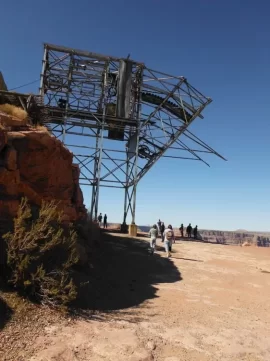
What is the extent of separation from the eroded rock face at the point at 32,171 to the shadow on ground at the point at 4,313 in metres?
2.26

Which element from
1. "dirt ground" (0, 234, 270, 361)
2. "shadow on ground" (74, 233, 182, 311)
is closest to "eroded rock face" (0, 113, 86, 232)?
"shadow on ground" (74, 233, 182, 311)

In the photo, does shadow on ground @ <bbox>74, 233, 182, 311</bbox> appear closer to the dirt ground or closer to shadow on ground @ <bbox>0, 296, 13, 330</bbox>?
the dirt ground

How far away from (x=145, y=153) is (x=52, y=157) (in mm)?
17966

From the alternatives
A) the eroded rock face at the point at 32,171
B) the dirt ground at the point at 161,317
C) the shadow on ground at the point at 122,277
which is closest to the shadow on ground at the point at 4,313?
the dirt ground at the point at 161,317

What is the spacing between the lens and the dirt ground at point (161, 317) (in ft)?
20.5

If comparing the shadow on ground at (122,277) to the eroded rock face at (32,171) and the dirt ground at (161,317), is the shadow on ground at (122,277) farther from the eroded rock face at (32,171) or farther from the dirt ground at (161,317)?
the eroded rock face at (32,171)

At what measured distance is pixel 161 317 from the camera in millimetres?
8445

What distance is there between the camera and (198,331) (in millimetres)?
7820

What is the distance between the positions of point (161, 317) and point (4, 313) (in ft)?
13.3

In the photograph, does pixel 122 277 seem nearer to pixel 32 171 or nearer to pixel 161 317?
pixel 161 317

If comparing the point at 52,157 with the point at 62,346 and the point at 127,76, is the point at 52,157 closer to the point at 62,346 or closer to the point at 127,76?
the point at 62,346

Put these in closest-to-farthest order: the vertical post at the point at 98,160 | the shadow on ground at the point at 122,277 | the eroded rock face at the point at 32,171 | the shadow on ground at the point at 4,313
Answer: the shadow on ground at the point at 4,313
the eroded rock face at the point at 32,171
the shadow on ground at the point at 122,277
the vertical post at the point at 98,160

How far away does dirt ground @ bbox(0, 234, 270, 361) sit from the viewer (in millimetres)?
6262

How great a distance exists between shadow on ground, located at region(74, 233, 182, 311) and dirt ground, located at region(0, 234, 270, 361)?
0.10ft
